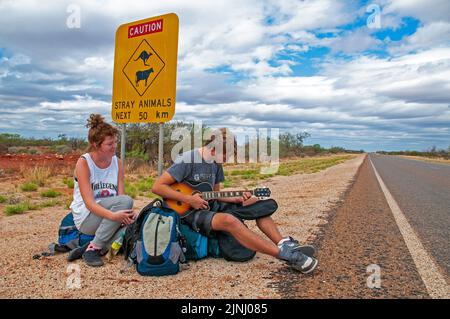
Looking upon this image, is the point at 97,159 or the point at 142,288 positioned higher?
the point at 97,159

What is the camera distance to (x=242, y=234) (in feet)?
13.3

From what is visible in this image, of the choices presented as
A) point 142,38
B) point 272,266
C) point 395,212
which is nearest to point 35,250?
point 272,266

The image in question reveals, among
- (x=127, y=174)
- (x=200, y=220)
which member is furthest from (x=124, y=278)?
(x=127, y=174)

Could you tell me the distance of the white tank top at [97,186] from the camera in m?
4.42

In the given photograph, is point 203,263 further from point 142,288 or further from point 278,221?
point 278,221

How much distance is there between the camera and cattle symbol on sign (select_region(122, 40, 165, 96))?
575 cm

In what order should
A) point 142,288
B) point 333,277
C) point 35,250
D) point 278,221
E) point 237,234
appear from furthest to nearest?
1. point 278,221
2. point 35,250
3. point 237,234
4. point 333,277
5. point 142,288

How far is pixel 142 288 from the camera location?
11.6 ft

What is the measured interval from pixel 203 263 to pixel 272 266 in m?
0.72

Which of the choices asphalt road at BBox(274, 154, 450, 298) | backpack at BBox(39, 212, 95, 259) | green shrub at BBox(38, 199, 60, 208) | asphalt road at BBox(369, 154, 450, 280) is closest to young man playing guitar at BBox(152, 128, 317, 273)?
asphalt road at BBox(274, 154, 450, 298)

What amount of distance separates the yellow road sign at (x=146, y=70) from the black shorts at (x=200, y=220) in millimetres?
1745

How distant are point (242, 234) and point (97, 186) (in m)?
1.70

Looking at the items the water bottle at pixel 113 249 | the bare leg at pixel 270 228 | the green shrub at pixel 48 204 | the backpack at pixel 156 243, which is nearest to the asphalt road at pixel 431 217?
A: the bare leg at pixel 270 228

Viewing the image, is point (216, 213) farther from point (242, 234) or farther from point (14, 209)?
point (14, 209)
